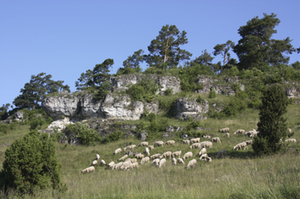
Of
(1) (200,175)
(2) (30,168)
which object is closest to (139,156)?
(1) (200,175)

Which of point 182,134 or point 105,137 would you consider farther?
point 105,137

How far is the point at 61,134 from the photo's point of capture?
112ft

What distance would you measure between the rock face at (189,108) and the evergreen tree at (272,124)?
1936 cm

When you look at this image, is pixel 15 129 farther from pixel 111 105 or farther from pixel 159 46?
pixel 159 46

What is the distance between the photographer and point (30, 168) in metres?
10.5

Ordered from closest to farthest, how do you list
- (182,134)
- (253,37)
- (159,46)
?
(182,134), (253,37), (159,46)

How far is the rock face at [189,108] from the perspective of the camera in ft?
120

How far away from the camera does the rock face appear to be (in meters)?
36.6

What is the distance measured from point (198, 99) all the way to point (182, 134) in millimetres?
10418

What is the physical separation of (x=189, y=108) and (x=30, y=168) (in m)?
29.2

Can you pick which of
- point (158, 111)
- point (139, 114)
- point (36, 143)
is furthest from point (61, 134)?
point (36, 143)

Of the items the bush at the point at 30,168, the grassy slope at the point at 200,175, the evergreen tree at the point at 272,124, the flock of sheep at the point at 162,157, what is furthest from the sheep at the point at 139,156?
the bush at the point at 30,168

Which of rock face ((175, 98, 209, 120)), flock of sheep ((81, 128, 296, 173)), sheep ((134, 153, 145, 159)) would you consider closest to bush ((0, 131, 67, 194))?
flock of sheep ((81, 128, 296, 173))

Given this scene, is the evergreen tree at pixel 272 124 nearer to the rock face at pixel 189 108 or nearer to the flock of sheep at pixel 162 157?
the flock of sheep at pixel 162 157
